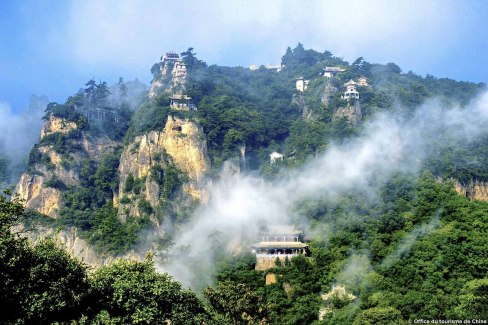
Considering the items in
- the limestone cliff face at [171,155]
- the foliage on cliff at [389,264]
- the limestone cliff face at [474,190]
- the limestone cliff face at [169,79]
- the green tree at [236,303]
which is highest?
the limestone cliff face at [169,79]

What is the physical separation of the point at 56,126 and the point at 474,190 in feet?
158

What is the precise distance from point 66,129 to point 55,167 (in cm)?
596

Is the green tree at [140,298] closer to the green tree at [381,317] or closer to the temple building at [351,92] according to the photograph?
the green tree at [381,317]

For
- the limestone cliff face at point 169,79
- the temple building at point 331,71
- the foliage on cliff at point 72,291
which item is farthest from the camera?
the temple building at point 331,71

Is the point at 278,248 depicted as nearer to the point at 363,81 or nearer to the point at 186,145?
the point at 186,145

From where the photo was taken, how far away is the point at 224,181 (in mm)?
69625

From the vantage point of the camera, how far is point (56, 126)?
7619 cm

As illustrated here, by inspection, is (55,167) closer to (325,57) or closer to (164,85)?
(164,85)

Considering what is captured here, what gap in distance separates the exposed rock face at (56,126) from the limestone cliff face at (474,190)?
4447 centimetres

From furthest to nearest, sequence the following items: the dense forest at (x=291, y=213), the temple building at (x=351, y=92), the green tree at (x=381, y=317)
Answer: the temple building at (x=351, y=92) < the green tree at (x=381, y=317) < the dense forest at (x=291, y=213)

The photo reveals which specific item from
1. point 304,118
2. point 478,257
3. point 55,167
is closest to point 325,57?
point 304,118

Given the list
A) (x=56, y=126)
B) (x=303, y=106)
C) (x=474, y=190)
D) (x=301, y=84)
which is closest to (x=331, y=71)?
(x=301, y=84)

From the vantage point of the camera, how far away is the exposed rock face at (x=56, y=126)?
75750 millimetres

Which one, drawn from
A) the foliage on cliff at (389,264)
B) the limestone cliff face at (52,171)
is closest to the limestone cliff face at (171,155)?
the limestone cliff face at (52,171)
